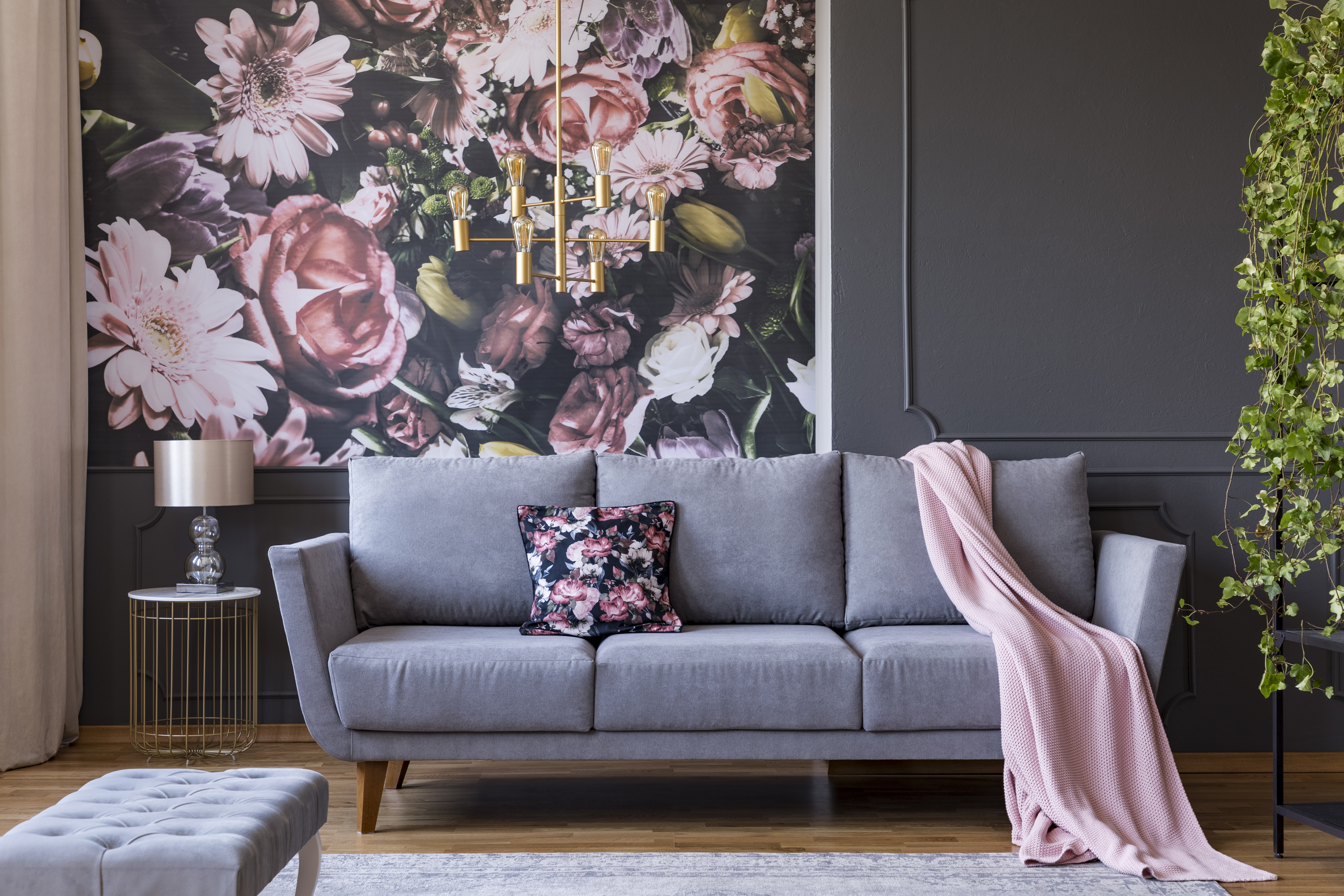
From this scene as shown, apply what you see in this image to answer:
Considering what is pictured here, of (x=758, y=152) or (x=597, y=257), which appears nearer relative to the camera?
(x=597, y=257)

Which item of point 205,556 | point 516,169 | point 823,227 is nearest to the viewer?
point 516,169

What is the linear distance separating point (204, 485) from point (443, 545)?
0.82 metres

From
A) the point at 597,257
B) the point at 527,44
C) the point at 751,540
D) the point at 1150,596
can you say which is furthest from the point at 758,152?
the point at 1150,596

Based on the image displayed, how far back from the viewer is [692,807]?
2.82 meters

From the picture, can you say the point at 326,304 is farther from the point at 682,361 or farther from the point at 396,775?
the point at 396,775

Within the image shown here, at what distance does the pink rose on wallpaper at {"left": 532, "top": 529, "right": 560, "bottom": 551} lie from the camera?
9.53ft

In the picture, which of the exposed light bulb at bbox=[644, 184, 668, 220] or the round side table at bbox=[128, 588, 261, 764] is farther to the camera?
the round side table at bbox=[128, 588, 261, 764]

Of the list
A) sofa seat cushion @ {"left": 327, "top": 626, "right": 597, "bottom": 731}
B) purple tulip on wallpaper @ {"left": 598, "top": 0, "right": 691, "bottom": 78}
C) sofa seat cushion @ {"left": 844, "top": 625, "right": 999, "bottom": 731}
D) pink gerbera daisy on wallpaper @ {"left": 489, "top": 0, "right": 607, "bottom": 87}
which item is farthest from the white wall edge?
sofa seat cushion @ {"left": 327, "top": 626, "right": 597, "bottom": 731}

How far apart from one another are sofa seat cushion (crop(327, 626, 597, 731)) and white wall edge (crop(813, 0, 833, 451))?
4.39 feet

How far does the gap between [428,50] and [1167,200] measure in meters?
2.62

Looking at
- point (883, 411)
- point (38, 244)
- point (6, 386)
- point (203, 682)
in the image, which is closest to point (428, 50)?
point (38, 244)

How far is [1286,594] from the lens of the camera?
3.31 meters

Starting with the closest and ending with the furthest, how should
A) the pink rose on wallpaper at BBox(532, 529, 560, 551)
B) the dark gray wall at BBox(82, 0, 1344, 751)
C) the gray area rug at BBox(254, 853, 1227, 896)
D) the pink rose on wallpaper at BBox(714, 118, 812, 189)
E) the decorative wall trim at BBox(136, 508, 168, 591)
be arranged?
1. the gray area rug at BBox(254, 853, 1227, 896)
2. the pink rose on wallpaper at BBox(532, 529, 560, 551)
3. the dark gray wall at BBox(82, 0, 1344, 751)
4. the decorative wall trim at BBox(136, 508, 168, 591)
5. the pink rose on wallpaper at BBox(714, 118, 812, 189)

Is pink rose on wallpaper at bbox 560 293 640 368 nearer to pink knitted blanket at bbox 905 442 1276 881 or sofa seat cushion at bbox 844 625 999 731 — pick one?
sofa seat cushion at bbox 844 625 999 731
